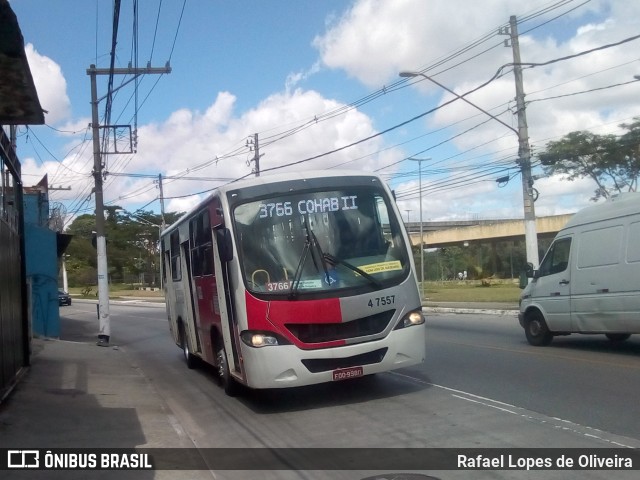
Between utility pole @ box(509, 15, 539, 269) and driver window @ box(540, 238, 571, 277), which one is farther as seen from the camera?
→ utility pole @ box(509, 15, 539, 269)

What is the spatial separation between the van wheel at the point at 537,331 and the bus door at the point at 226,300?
688cm

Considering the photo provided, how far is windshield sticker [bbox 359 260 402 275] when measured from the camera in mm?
9516

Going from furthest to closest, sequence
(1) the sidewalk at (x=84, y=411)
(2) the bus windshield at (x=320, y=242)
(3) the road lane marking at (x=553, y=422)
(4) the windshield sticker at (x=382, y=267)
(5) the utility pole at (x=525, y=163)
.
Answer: (5) the utility pole at (x=525, y=163), (4) the windshield sticker at (x=382, y=267), (2) the bus windshield at (x=320, y=242), (1) the sidewalk at (x=84, y=411), (3) the road lane marking at (x=553, y=422)

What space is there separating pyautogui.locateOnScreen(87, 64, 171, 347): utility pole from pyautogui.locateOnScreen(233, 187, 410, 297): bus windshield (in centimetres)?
1344

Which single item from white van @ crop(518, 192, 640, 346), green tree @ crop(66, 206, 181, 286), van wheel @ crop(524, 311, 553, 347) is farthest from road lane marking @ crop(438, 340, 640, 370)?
green tree @ crop(66, 206, 181, 286)

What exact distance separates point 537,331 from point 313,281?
7000 mm

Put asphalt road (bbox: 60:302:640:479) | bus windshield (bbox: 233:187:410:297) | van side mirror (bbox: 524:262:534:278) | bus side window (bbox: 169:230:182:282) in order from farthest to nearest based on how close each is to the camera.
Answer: bus side window (bbox: 169:230:182:282) < van side mirror (bbox: 524:262:534:278) < bus windshield (bbox: 233:187:410:297) < asphalt road (bbox: 60:302:640:479)

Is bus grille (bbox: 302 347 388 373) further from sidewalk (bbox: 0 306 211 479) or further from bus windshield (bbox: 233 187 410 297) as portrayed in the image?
sidewalk (bbox: 0 306 211 479)

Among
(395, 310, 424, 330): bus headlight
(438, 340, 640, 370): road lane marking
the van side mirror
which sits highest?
the van side mirror

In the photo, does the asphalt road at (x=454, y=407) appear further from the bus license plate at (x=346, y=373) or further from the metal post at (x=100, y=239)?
the metal post at (x=100, y=239)

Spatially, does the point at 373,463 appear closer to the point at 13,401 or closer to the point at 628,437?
the point at 628,437

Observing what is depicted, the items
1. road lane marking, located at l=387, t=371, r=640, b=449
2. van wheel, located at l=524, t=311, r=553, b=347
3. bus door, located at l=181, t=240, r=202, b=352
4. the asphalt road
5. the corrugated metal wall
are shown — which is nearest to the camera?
road lane marking, located at l=387, t=371, r=640, b=449

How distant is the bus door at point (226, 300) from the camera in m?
9.66

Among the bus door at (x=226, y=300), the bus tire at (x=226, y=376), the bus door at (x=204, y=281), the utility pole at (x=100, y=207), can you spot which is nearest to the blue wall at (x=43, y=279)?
the utility pole at (x=100, y=207)
